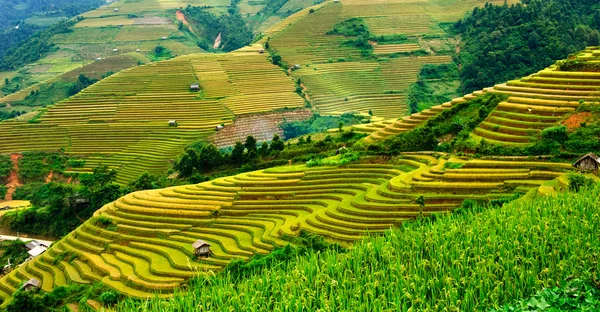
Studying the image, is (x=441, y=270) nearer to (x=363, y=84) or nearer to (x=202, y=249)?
(x=202, y=249)

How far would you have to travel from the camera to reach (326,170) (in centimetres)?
3869

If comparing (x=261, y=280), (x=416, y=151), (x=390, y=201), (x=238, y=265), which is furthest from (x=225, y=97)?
(x=261, y=280)

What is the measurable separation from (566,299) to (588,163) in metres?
16.8

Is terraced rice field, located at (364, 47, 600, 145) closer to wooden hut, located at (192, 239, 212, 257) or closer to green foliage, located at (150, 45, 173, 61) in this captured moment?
wooden hut, located at (192, 239, 212, 257)

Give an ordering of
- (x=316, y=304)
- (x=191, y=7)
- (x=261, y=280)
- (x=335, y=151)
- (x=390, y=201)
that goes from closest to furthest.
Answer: (x=316, y=304) < (x=261, y=280) < (x=390, y=201) < (x=335, y=151) < (x=191, y=7)

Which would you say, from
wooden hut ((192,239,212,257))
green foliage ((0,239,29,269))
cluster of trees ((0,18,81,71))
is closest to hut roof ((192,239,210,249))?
wooden hut ((192,239,212,257))

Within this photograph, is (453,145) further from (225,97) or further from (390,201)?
(225,97)

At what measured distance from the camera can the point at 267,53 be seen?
304ft

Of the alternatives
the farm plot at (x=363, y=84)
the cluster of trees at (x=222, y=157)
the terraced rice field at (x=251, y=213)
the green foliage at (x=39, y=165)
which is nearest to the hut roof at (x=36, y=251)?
the terraced rice field at (x=251, y=213)

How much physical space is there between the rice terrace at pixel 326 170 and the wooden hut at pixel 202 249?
0.23ft

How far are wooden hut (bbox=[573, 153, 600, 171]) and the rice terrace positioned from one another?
0.24m

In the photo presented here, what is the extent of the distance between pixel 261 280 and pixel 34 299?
14.3 m

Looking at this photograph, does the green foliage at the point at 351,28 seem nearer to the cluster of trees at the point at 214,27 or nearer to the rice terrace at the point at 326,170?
the rice terrace at the point at 326,170

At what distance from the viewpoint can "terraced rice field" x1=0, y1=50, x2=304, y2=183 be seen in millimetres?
64500
